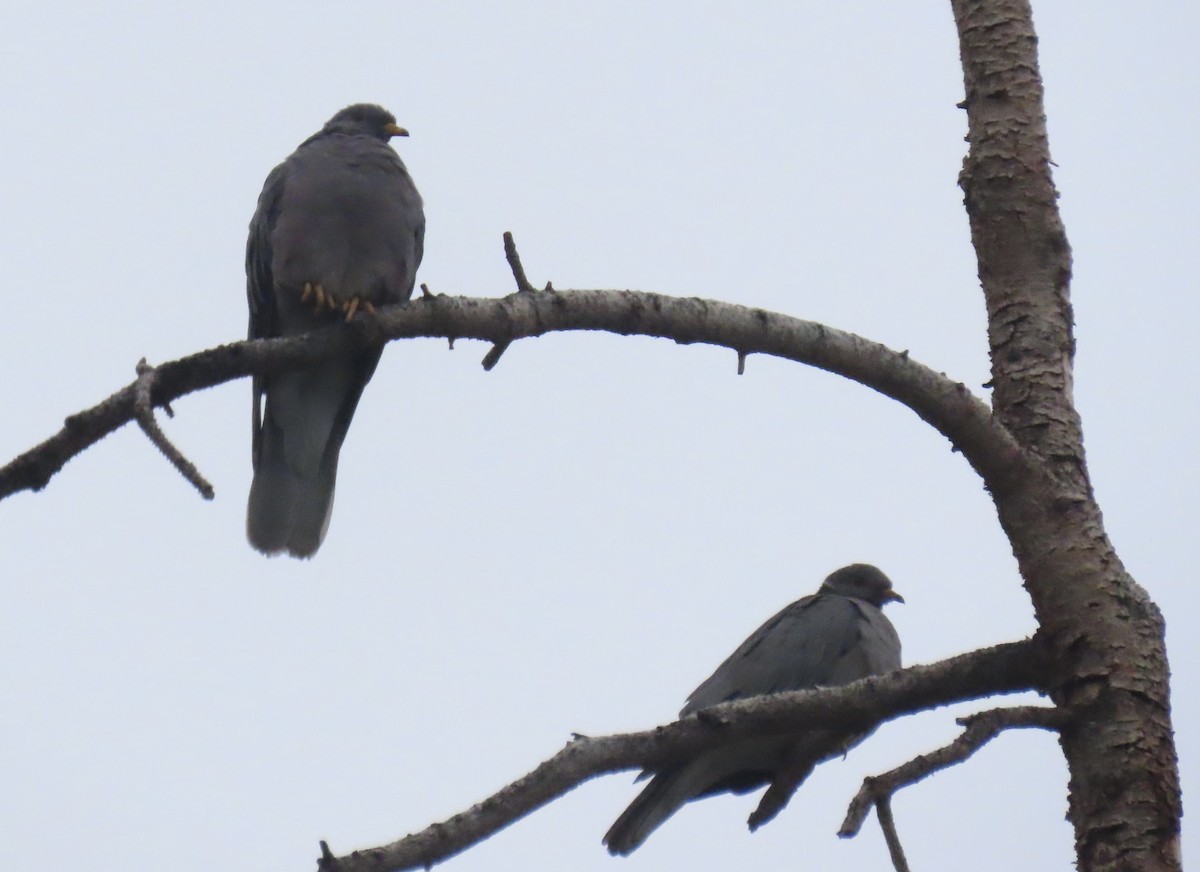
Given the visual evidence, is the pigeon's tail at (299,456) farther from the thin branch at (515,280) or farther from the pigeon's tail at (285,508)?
the thin branch at (515,280)

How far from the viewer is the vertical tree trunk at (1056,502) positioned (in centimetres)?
285

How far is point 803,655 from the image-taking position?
5.49 metres

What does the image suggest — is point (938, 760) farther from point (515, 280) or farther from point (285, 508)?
point (285, 508)

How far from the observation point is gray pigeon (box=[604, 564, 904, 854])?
14.0ft

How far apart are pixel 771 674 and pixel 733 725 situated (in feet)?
8.24

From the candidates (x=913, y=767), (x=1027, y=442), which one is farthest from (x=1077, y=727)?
(x=1027, y=442)

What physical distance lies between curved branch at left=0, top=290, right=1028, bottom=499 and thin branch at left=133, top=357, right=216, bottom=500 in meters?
0.35

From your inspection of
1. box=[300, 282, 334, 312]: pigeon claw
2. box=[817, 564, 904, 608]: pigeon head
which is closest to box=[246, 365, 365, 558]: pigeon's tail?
box=[300, 282, 334, 312]: pigeon claw

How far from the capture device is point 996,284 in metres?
3.53

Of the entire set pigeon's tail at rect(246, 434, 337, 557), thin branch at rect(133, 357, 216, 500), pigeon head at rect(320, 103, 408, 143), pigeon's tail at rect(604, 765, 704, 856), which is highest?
pigeon head at rect(320, 103, 408, 143)

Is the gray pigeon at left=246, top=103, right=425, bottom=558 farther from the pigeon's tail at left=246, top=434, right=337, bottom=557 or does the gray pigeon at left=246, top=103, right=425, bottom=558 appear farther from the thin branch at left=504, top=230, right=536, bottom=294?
the thin branch at left=504, top=230, right=536, bottom=294

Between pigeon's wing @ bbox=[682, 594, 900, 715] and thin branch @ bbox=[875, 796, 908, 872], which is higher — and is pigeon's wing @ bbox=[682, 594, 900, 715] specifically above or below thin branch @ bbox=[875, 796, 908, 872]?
above

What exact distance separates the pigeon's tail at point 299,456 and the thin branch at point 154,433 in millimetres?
2184

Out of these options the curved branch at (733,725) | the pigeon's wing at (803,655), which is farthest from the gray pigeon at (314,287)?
the curved branch at (733,725)
